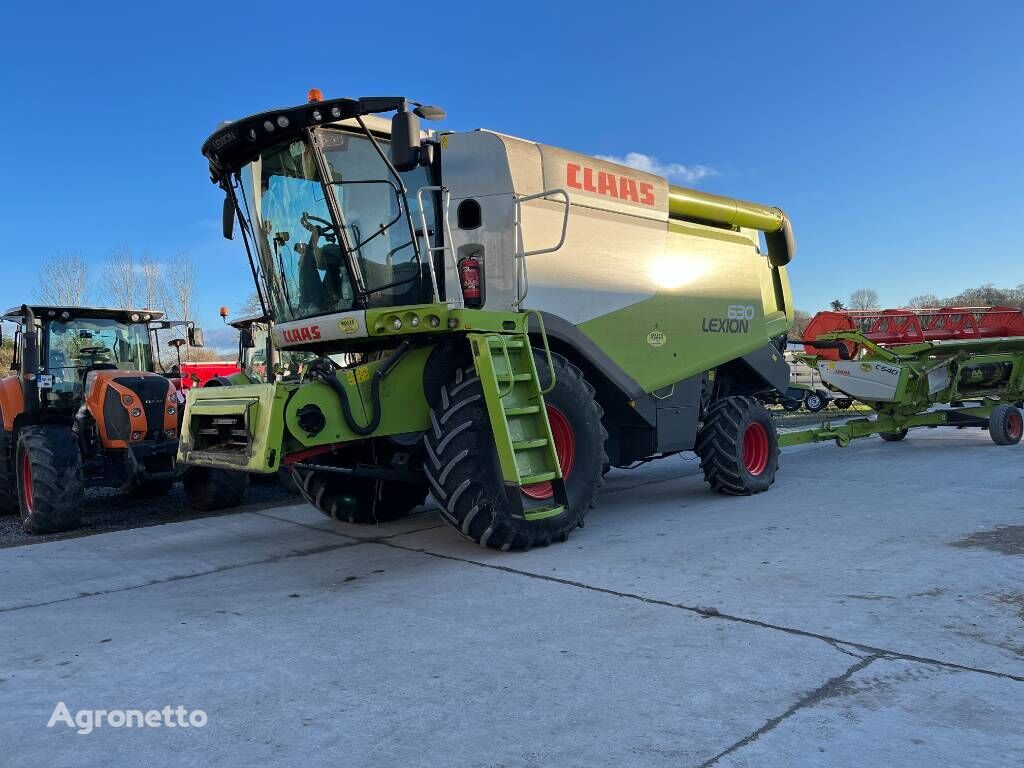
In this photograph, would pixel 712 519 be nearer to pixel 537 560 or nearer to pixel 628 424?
pixel 628 424

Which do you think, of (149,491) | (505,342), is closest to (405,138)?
(505,342)

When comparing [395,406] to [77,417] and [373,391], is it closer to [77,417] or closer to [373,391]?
[373,391]

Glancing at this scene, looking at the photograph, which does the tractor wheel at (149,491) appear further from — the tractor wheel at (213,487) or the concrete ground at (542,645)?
the concrete ground at (542,645)

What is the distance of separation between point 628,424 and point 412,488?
1940 millimetres

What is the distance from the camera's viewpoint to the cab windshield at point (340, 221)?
507 cm

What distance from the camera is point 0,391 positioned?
8156 millimetres

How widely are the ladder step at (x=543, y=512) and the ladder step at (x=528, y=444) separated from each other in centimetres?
42

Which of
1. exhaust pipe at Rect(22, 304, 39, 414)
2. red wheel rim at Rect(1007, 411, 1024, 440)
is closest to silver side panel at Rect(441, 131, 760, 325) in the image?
exhaust pipe at Rect(22, 304, 39, 414)

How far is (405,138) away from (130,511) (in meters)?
5.67

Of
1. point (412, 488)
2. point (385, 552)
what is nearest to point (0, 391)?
point (412, 488)

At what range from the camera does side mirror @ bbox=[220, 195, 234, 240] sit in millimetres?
5613

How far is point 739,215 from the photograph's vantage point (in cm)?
782

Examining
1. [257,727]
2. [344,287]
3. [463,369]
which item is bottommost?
[257,727]

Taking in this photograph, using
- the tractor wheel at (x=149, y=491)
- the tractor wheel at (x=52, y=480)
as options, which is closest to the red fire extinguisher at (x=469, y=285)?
the tractor wheel at (x=52, y=480)
